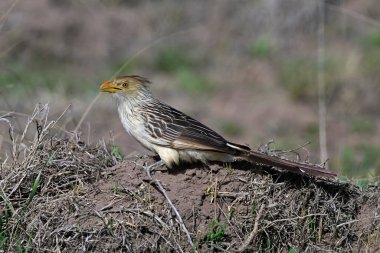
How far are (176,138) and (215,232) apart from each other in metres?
0.83

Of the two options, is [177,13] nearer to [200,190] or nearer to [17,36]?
[17,36]

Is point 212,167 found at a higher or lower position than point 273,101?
lower

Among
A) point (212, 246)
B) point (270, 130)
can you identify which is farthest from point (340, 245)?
point (270, 130)

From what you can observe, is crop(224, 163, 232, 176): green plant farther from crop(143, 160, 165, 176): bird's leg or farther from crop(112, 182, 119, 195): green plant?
crop(112, 182, 119, 195): green plant

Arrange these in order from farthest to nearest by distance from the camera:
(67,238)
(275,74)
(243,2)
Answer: (243,2) → (275,74) → (67,238)

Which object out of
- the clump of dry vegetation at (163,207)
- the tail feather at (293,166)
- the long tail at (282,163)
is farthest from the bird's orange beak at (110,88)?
the tail feather at (293,166)

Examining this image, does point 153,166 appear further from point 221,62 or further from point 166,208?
point 221,62

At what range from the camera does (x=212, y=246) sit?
21.1 feet

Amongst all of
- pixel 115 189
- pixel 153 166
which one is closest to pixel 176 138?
pixel 153 166

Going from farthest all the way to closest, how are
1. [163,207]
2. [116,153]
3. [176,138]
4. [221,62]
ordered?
1. [221,62]
2. [116,153]
3. [176,138]
4. [163,207]

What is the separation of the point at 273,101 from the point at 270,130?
1037mm

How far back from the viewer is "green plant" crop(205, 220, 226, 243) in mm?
6465

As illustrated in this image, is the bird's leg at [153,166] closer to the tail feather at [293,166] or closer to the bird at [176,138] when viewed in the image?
the bird at [176,138]

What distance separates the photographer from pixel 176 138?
697cm
